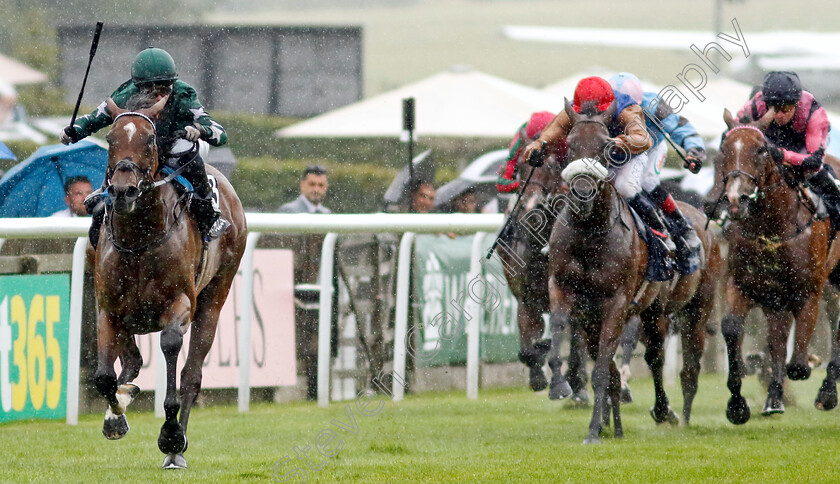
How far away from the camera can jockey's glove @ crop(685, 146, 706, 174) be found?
8.70m

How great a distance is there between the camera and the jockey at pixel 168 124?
693 cm

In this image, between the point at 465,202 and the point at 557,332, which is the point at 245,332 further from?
the point at 465,202

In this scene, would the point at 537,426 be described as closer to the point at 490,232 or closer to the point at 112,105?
the point at 490,232

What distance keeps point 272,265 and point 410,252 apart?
51.3 inches

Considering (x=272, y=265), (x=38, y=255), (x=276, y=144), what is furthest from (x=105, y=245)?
(x=276, y=144)

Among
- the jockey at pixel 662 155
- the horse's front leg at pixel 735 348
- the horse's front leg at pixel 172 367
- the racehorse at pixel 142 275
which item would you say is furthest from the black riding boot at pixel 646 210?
the horse's front leg at pixel 172 367

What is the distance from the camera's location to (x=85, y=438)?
27.5 ft

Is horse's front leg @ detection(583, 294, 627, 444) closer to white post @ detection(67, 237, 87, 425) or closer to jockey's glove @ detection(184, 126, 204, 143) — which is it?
jockey's glove @ detection(184, 126, 204, 143)

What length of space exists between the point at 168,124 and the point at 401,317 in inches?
152

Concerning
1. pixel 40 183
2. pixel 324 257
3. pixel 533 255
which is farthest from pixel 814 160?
pixel 40 183

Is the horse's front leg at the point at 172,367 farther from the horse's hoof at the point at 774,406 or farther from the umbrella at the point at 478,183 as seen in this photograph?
the umbrella at the point at 478,183

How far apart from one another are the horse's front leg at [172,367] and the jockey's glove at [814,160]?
4.39 meters

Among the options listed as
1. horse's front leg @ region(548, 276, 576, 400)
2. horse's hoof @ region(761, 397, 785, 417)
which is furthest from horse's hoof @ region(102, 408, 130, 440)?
horse's hoof @ region(761, 397, 785, 417)

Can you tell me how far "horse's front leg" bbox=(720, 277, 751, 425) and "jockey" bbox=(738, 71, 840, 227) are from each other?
0.89 metres
